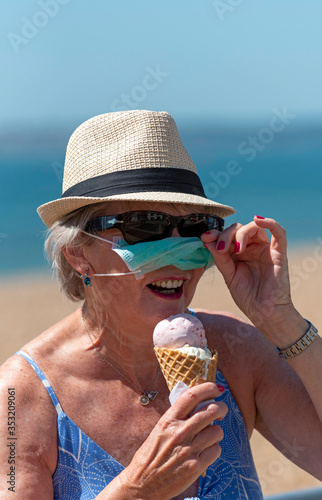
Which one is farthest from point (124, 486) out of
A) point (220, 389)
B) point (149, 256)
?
point (149, 256)

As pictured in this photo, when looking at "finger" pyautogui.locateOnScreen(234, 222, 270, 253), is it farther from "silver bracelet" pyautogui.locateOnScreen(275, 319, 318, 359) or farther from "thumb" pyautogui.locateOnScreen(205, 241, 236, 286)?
"silver bracelet" pyautogui.locateOnScreen(275, 319, 318, 359)

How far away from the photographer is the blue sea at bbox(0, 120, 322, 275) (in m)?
18.3

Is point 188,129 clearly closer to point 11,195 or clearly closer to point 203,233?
point 11,195

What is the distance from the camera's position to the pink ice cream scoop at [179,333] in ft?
8.46

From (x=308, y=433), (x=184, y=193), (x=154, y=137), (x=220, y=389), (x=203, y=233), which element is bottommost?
(x=308, y=433)

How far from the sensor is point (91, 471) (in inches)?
109

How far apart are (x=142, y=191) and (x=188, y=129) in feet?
130

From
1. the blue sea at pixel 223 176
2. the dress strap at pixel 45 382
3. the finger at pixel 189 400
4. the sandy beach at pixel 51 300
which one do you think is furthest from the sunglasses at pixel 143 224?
the blue sea at pixel 223 176

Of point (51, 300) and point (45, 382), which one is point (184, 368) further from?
point (51, 300)

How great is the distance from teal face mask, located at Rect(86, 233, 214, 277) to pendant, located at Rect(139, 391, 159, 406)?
0.68 metres

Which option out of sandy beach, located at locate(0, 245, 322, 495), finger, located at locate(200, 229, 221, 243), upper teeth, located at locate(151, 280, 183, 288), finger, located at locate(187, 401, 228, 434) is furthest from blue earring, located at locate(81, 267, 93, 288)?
sandy beach, located at locate(0, 245, 322, 495)

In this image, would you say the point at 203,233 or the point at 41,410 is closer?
the point at 41,410

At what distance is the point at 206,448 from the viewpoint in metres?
2.41

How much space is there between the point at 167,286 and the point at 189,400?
71 cm
